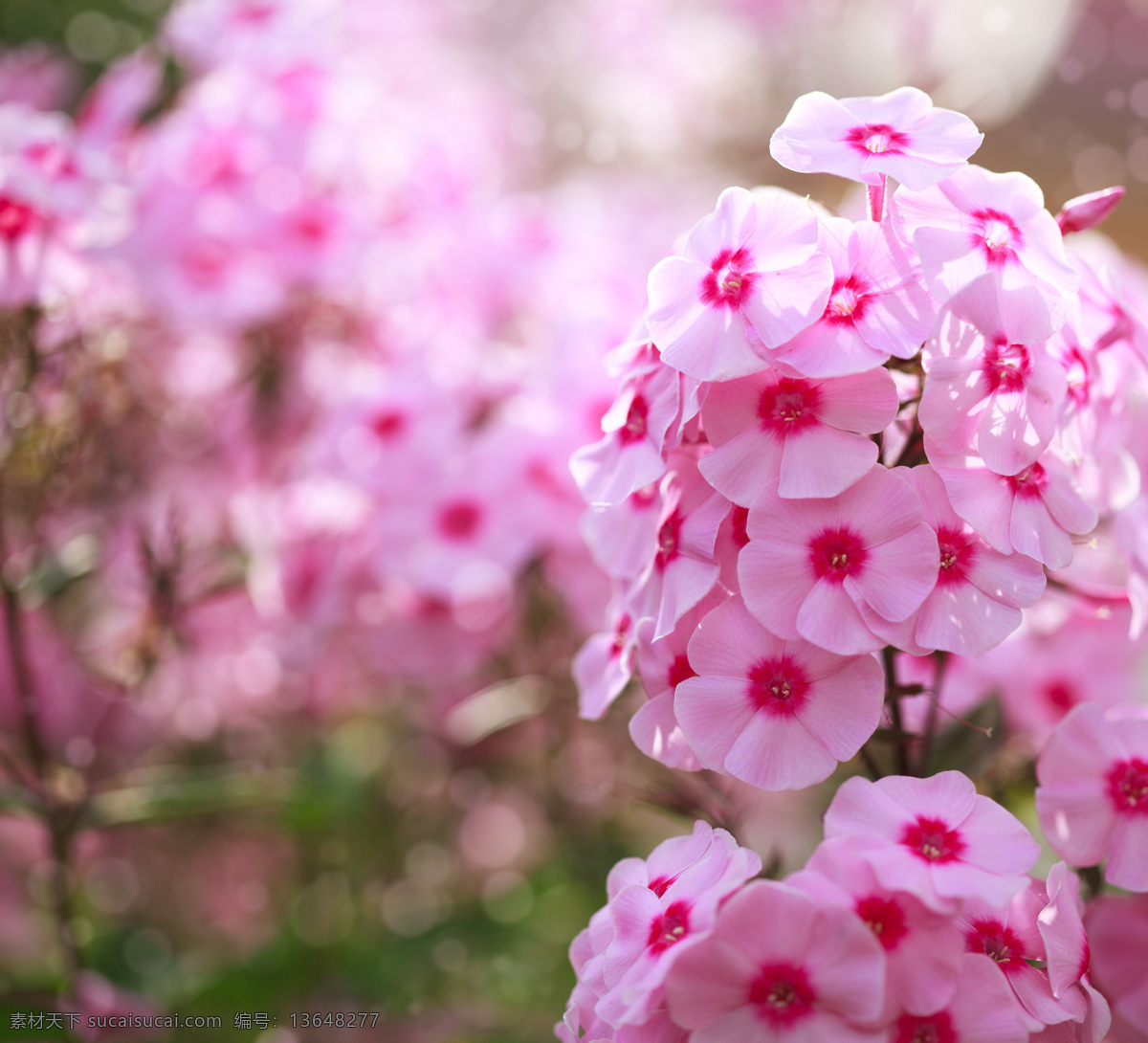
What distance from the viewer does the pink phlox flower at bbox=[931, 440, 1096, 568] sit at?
0.47m

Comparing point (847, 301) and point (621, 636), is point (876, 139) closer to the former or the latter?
point (847, 301)

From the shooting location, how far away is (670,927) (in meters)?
0.44

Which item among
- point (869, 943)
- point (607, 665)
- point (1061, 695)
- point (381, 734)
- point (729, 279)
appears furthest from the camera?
point (381, 734)

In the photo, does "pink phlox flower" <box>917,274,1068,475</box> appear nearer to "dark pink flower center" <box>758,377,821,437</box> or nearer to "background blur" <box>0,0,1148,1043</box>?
"dark pink flower center" <box>758,377,821,437</box>

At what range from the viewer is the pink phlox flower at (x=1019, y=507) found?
0.47 meters

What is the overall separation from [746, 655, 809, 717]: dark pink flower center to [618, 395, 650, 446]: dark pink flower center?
0.14m

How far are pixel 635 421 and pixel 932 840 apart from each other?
10.0 inches

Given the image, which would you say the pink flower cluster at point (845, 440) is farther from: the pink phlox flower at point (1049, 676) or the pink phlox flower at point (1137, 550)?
the pink phlox flower at point (1049, 676)

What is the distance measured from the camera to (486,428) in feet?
3.05

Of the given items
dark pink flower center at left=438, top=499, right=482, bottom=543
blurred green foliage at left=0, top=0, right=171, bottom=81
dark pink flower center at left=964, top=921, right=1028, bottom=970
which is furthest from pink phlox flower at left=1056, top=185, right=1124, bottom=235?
blurred green foliage at left=0, top=0, right=171, bottom=81

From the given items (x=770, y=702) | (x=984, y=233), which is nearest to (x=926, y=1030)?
(x=770, y=702)

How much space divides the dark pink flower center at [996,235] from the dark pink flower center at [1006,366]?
41 mm

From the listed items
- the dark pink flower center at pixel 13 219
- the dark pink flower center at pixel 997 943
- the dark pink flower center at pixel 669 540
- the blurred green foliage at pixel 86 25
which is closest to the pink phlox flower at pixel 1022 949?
the dark pink flower center at pixel 997 943

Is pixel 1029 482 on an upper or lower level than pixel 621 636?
upper
